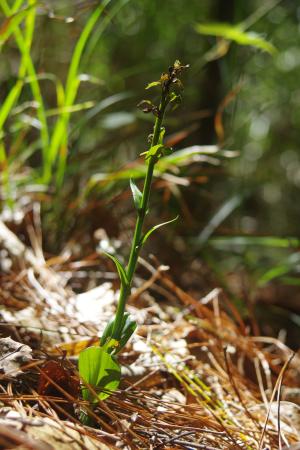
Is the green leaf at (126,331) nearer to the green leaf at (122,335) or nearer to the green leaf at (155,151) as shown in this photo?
the green leaf at (122,335)

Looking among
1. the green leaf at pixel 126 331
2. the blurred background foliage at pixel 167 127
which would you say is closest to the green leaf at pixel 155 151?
the green leaf at pixel 126 331

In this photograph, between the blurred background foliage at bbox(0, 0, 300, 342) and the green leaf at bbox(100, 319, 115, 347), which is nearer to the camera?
the green leaf at bbox(100, 319, 115, 347)

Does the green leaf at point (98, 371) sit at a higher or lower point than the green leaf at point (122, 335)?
lower

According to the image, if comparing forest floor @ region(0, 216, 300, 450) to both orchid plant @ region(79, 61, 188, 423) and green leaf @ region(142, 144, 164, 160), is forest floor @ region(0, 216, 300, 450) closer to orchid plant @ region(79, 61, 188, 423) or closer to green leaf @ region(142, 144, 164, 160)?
orchid plant @ region(79, 61, 188, 423)

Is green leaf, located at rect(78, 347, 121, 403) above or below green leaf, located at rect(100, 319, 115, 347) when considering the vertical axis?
below

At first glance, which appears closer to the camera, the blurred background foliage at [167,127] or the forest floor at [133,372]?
the forest floor at [133,372]

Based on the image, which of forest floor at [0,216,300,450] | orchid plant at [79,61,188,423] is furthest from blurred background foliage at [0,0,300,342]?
orchid plant at [79,61,188,423]

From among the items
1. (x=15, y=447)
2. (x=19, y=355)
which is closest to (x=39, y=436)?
(x=15, y=447)
